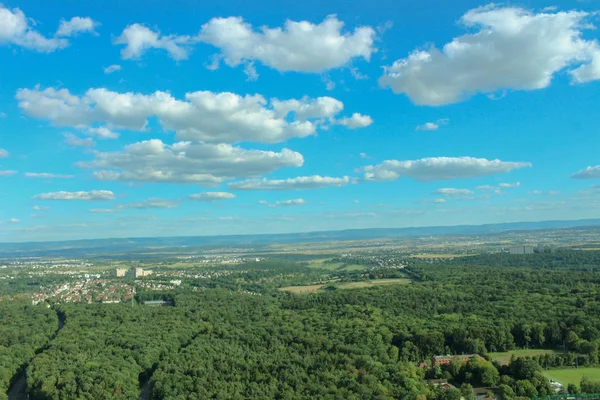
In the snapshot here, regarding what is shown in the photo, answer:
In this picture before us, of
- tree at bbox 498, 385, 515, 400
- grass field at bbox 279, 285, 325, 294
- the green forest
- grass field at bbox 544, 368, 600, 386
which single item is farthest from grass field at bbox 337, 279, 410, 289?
tree at bbox 498, 385, 515, 400

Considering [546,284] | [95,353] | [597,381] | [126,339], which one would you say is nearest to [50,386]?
[95,353]

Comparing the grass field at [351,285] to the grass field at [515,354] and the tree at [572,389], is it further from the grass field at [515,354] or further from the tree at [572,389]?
the tree at [572,389]

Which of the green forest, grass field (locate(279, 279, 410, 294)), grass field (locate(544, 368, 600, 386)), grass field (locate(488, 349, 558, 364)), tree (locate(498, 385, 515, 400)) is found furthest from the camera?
grass field (locate(279, 279, 410, 294))

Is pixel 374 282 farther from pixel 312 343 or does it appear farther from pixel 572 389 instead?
pixel 572 389

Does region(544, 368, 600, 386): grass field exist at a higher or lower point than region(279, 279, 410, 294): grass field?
lower

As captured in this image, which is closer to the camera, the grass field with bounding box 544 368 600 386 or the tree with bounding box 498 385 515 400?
the tree with bounding box 498 385 515 400

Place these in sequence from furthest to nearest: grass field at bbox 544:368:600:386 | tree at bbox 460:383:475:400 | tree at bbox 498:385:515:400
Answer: grass field at bbox 544:368:600:386 < tree at bbox 460:383:475:400 < tree at bbox 498:385:515:400

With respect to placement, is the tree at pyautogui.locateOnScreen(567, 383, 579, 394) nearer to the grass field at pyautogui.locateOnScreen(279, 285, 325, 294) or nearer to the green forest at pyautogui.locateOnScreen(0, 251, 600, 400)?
the green forest at pyautogui.locateOnScreen(0, 251, 600, 400)
